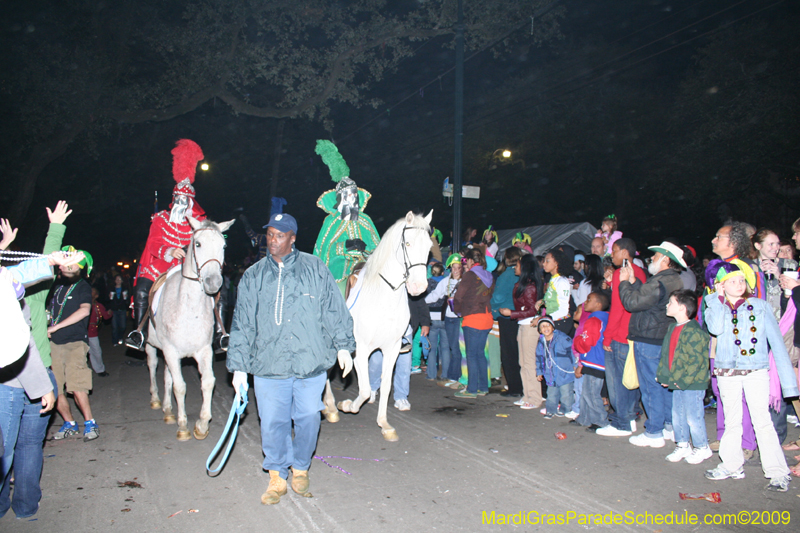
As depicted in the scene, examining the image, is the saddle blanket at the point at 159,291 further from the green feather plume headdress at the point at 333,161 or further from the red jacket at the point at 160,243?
the green feather plume headdress at the point at 333,161

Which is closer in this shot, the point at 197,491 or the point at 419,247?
the point at 197,491

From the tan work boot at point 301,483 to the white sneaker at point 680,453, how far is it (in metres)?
3.51

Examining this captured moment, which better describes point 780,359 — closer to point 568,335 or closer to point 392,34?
point 568,335

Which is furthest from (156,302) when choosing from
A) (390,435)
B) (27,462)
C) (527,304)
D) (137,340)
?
(527,304)

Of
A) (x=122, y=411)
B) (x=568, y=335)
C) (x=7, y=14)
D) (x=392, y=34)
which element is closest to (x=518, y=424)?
(x=568, y=335)

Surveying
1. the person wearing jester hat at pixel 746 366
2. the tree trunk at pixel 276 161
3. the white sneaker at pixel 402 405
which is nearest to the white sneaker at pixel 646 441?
the person wearing jester hat at pixel 746 366

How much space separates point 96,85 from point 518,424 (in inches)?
587

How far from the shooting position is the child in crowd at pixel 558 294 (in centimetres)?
684

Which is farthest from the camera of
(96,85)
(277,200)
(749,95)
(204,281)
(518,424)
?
(96,85)

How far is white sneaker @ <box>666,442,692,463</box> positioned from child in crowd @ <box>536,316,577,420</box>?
165 cm

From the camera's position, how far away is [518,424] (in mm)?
6488

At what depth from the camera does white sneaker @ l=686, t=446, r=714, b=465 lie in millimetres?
5020

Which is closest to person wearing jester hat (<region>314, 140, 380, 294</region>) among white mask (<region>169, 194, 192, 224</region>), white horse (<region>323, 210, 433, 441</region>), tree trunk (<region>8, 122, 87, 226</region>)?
white horse (<region>323, 210, 433, 441</region>)

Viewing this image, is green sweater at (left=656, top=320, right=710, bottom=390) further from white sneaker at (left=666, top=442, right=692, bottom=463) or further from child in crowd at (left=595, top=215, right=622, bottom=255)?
child in crowd at (left=595, top=215, right=622, bottom=255)
